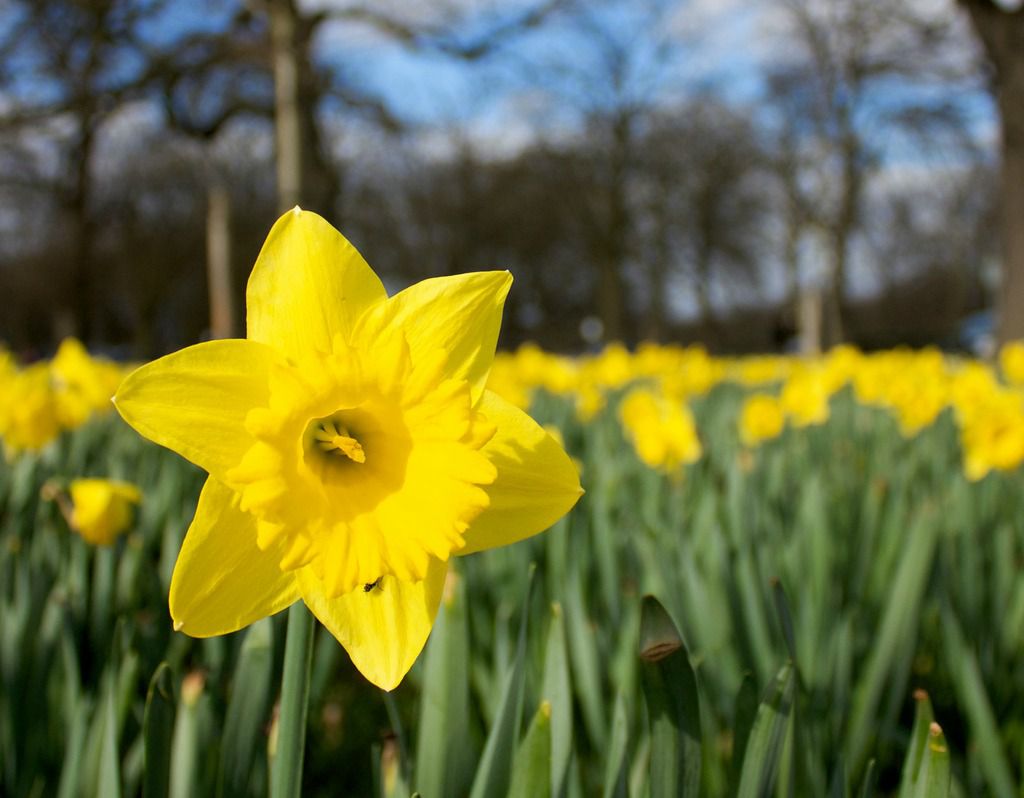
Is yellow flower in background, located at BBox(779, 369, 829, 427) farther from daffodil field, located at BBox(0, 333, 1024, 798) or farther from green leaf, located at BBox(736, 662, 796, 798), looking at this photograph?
green leaf, located at BBox(736, 662, 796, 798)

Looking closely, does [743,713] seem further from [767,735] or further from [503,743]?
[503,743]

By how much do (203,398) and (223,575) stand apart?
0.38ft

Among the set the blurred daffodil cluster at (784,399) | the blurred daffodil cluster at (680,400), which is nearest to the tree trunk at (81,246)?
the blurred daffodil cluster at (784,399)

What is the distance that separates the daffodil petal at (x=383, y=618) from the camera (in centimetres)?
61

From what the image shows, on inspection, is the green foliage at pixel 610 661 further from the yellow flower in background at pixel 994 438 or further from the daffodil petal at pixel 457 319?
the daffodil petal at pixel 457 319

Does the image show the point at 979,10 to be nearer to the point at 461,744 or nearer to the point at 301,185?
the point at 301,185

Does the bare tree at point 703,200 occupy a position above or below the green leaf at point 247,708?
above

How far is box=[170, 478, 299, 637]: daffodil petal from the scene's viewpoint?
574 millimetres

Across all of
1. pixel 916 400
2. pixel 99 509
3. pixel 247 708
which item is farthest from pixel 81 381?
pixel 916 400

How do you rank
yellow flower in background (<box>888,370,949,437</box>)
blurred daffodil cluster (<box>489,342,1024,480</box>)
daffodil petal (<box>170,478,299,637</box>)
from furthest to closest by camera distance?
1. yellow flower in background (<box>888,370,949,437</box>)
2. blurred daffodil cluster (<box>489,342,1024,480</box>)
3. daffodil petal (<box>170,478,299,637</box>)

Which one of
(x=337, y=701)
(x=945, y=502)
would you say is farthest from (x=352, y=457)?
(x=945, y=502)

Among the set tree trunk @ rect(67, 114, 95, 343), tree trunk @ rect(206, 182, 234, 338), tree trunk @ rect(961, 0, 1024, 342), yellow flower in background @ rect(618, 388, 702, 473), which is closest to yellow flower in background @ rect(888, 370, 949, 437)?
yellow flower in background @ rect(618, 388, 702, 473)

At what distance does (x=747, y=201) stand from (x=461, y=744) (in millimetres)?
22004

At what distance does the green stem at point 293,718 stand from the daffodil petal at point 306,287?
192mm
